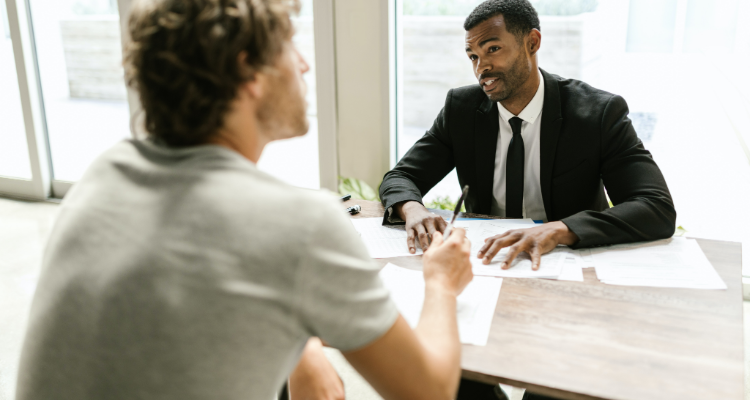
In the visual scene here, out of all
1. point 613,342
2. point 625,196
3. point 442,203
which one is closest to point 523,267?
point 613,342

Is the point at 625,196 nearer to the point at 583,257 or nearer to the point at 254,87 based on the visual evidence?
the point at 583,257

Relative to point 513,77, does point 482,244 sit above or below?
below

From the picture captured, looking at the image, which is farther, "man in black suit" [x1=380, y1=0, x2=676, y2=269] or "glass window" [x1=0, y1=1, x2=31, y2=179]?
"glass window" [x1=0, y1=1, x2=31, y2=179]

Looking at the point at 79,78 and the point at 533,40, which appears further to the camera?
the point at 79,78

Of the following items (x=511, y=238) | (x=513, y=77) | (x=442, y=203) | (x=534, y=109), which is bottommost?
(x=442, y=203)

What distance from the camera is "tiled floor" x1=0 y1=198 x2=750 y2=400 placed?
7.22 feet

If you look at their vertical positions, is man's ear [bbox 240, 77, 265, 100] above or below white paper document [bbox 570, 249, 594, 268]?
above

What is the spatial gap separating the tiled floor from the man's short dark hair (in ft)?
4.21

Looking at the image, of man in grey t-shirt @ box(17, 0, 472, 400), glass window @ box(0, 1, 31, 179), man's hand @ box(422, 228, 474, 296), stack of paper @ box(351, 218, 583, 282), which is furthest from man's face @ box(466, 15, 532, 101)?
glass window @ box(0, 1, 31, 179)

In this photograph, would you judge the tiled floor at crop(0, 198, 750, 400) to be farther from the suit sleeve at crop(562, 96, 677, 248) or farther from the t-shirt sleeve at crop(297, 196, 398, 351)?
the t-shirt sleeve at crop(297, 196, 398, 351)

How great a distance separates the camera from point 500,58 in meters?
1.91

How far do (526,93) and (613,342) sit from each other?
1.08m

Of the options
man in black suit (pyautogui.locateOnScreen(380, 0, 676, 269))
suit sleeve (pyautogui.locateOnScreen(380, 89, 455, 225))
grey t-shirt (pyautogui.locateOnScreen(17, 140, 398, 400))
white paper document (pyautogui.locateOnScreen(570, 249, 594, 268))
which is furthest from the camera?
suit sleeve (pyautogui.locateOnScreen(380, 89, 455, 225))

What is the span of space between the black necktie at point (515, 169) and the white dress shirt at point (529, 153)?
0.04 metres
